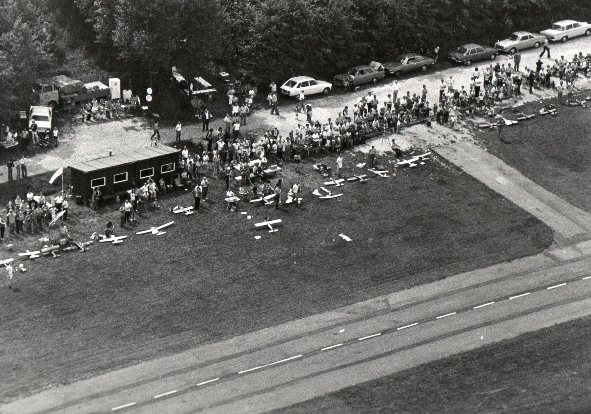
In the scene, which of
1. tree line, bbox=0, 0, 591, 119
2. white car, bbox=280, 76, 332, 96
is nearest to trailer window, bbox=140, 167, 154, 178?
tree line, bbox=0, 0, 591, 119

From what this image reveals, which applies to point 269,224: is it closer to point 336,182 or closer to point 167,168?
point 336,182

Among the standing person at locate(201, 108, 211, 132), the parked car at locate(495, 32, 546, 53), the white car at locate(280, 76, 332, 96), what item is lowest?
the standing person at locate(201, 108, 211, 132)

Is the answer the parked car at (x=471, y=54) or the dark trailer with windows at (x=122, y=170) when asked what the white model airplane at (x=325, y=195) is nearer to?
the dark trailer with windows at (x=122, y=170)

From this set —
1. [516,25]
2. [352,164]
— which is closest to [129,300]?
[352,164]

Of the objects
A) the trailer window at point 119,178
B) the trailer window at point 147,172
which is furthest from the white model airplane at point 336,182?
the trailer window at point 119,178

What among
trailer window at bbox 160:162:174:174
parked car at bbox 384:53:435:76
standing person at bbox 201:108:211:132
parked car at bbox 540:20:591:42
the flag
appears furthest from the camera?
parked car at bbox 540:20:591:42

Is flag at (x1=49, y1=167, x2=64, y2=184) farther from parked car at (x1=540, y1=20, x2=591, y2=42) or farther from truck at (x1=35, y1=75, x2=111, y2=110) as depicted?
parked car at (x1=540, y1=20, x2=591, y2=42)

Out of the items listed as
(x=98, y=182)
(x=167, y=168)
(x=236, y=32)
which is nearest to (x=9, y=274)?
(x=98, y=182)
